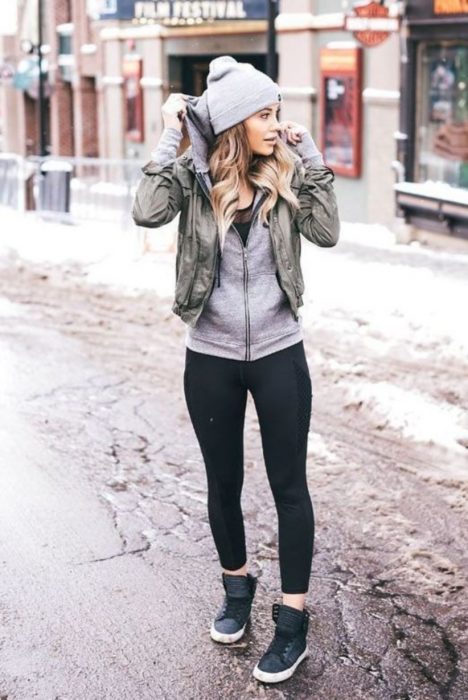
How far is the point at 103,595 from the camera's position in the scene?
471 centimetres

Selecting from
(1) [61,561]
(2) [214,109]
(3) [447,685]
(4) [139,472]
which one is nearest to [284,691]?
(3) [447,685]

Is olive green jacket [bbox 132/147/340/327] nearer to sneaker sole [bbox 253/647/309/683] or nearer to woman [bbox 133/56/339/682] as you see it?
woman [bbox 133/56/339/682]

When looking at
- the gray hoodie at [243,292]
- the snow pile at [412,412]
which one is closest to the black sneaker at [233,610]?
the gray hoodie at [243,292]

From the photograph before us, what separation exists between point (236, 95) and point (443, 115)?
12.1 metres

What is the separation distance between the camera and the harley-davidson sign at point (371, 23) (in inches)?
552

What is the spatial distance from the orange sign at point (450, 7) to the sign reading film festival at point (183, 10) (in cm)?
501

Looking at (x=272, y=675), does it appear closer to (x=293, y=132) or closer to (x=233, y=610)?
(x=233, y=610)

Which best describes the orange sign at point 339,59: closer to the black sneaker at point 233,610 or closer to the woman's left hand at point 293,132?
the woman's left hand at point 293,132

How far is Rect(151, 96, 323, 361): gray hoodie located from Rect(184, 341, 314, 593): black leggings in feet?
0.18

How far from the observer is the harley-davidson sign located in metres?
14.0

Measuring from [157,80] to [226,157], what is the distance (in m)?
21.6

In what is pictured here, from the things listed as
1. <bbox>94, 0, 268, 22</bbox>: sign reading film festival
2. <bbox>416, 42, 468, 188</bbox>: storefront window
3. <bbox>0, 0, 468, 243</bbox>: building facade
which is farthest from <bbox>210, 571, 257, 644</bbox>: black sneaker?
<bbox>94, 0, 268, 22</bbox>: sign reading film festival

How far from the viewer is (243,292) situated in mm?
3984

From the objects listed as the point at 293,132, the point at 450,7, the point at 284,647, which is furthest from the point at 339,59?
the point at 284,647
